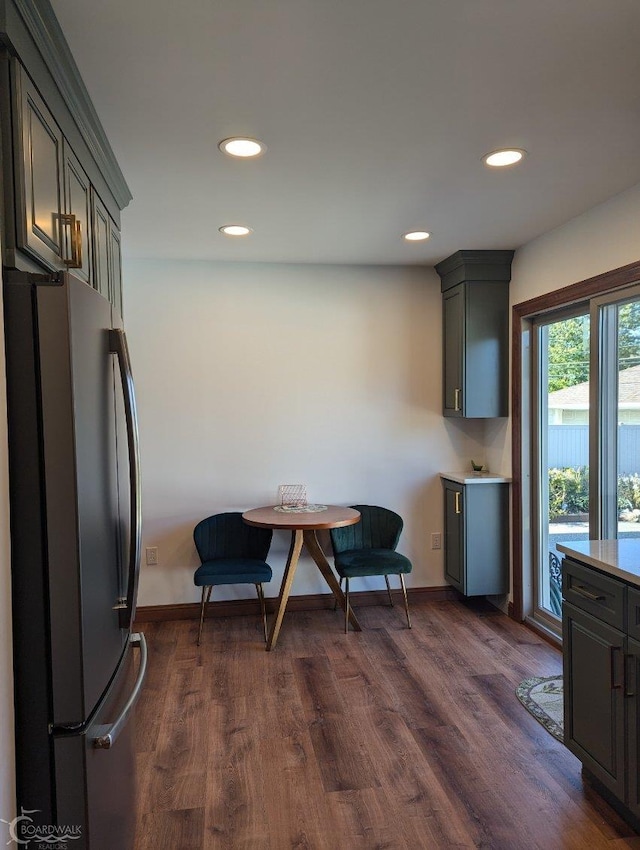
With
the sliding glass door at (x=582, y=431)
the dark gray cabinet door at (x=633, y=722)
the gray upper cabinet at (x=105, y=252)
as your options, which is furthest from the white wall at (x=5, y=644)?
the sliding glass door at (x=582, y=431)

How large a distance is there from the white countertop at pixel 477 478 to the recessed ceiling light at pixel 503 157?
2141 mm

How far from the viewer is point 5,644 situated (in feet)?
3.87

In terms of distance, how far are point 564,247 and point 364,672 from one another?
104 inches

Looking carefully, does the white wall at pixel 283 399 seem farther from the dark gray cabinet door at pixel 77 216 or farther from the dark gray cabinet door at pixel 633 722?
the dark gray cabinet door at pixel 633 722

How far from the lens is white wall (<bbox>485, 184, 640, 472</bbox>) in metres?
2.73

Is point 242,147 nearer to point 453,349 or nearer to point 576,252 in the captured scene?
point 576,252

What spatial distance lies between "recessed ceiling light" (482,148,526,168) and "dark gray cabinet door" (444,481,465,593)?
2.21 metres

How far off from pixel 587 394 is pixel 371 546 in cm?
175

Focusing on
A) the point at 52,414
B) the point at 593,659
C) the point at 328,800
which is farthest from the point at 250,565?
the point at 52,414

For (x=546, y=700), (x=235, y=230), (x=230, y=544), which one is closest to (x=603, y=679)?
(x=546, y=700)

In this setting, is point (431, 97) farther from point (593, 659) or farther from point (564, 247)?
point (593, 659)

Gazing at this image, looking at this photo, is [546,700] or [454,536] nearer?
[546,700]

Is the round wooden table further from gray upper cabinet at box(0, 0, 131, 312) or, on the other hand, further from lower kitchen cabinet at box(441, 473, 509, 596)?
gray upper cabinet at box(0, 0, 131, 312)

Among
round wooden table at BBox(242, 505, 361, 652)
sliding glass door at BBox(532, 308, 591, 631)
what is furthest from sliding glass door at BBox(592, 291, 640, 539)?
round wooden table at BBox(242, 505, 361, 652)
